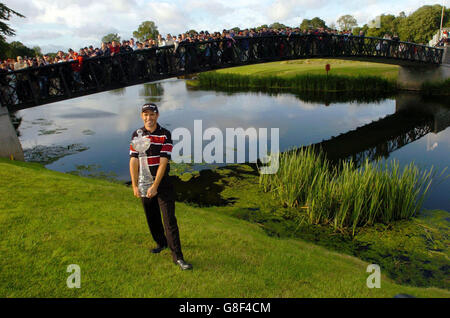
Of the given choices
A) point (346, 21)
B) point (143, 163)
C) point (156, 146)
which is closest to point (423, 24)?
point (346, 21)

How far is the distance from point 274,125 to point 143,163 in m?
20.7

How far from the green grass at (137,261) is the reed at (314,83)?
114ft

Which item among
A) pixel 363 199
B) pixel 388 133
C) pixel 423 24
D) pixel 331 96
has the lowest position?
pixel 363 199

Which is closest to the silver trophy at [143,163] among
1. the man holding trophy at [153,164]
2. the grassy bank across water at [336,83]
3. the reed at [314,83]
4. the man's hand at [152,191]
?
the man holding trophy at [153,164]

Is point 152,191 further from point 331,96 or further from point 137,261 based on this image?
point 331,96

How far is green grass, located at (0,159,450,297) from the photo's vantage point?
4.64 metres

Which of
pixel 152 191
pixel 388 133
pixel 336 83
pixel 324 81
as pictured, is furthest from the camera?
pixel 324 81

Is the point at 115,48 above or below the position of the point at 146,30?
below

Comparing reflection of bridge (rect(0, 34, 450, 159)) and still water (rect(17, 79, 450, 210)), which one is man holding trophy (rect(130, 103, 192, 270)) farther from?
reflection of bridge (rect(0, 34, 450, 159))

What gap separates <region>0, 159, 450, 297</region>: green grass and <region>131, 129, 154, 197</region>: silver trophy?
1.29 metres

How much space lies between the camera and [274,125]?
24812 millimetres

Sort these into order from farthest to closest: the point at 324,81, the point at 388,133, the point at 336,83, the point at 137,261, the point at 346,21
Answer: the point at 346,21, the point at 324,81, the point at 336,83, the point at 388,133, the point at 137,261

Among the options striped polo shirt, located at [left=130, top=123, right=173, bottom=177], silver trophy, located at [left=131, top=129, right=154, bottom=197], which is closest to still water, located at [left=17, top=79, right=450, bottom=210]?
silver trophy, located at [left=131, top=129, right=154, bottom=197]
